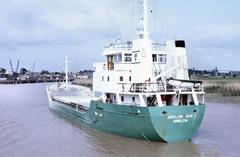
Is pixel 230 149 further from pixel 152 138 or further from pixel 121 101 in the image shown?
pixel 121 101

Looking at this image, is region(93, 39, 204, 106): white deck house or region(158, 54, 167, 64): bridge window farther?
region(158, 54, 167, 64): bridge window

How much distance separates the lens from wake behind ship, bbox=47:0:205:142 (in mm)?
23062

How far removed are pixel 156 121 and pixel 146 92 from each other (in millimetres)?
1902

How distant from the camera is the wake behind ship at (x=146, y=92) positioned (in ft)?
75.7

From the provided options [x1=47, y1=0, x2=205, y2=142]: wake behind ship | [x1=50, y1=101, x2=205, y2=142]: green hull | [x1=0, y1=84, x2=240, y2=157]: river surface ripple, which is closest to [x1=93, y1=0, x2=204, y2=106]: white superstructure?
[x1=47, y1=0, x2=205, y2=142]: wake behind ship

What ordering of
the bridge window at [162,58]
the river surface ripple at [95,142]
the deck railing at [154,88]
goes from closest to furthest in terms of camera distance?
the river surface ripple at [95,142] < the deck railing at [154,88] < the bridge window at [162,58]

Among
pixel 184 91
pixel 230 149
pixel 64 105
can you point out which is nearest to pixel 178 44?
pixel 184 91

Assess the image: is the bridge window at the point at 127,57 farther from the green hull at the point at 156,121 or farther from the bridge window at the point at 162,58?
the green hull at the point at 156,121

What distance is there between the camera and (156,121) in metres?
22.6

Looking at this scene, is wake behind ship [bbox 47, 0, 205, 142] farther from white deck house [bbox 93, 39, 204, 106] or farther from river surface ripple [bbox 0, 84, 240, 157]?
river surface ripple [bbox 0, 84, 240, 157]

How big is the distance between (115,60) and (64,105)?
12830 millimetres

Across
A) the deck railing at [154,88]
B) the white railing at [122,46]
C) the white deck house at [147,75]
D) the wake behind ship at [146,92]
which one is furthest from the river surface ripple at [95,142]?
the white railing at [122,46]

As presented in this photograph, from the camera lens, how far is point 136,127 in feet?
78.0

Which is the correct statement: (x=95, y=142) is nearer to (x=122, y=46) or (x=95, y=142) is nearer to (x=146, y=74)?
(x=146, y=74)
